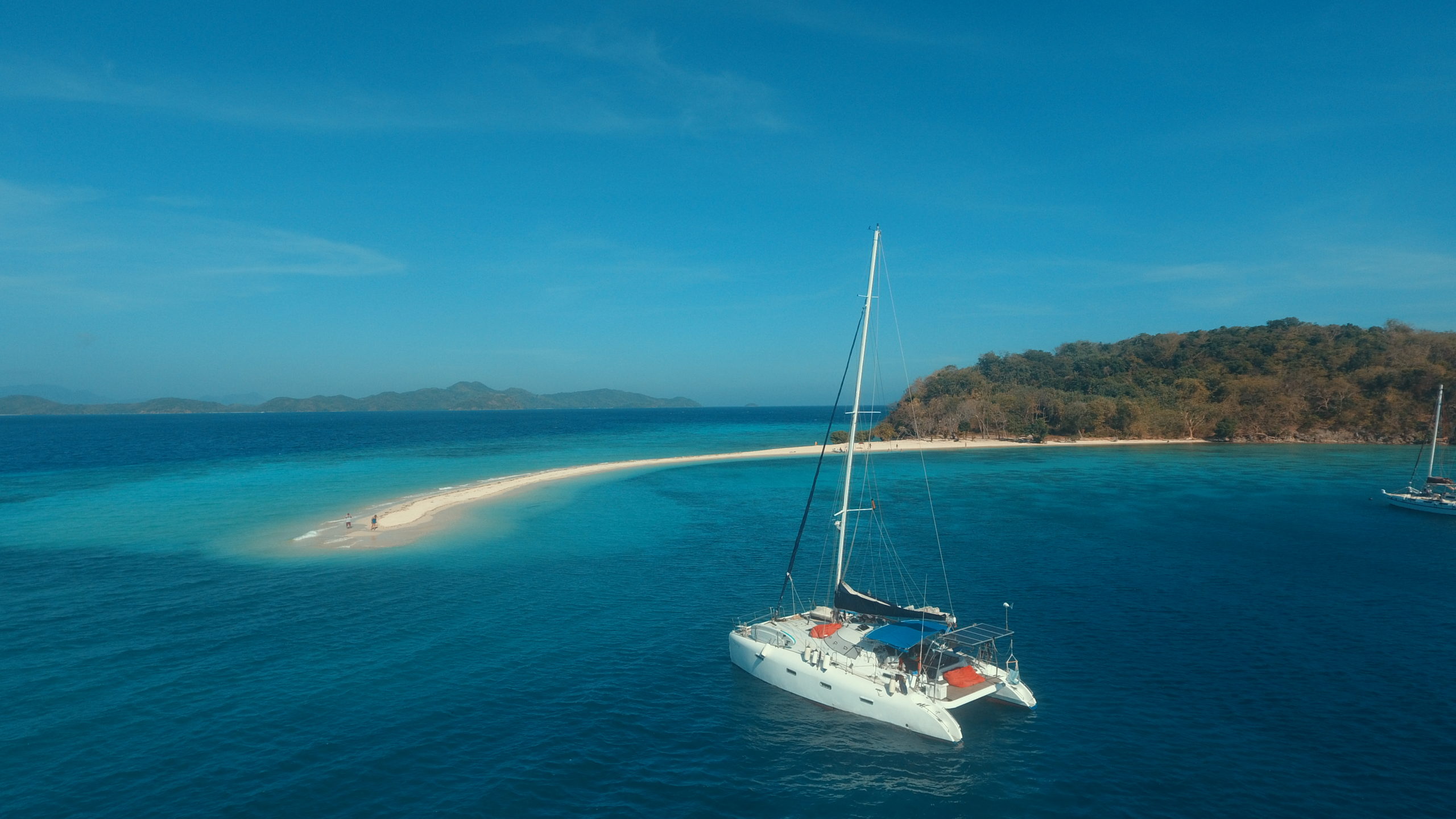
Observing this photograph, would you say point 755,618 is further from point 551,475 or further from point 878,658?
point 551,475

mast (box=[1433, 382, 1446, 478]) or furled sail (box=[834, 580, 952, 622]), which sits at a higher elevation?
mast (box=[1433, 382, 1446, 478])

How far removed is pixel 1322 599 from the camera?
30375mm

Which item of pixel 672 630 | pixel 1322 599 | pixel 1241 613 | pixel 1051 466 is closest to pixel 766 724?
pixel 672 630

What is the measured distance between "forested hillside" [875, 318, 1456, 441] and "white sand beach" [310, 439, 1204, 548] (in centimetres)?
563

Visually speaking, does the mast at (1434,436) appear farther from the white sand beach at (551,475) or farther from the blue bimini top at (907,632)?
the white sand beach at (551,475)

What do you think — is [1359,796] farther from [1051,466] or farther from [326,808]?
[1051,466]

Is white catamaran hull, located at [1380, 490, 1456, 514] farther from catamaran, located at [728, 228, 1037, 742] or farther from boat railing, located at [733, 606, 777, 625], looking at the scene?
boat railing, located at [733, 606, 777, 625]

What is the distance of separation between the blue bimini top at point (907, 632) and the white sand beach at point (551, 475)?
28.3 metres

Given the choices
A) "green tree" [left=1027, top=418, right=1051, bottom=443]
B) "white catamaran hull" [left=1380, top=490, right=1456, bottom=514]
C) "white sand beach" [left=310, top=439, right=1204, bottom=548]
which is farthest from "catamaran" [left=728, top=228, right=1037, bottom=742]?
"green tree" [left=1027, top=418, right=1051, bottom=443]

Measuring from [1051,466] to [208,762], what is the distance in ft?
283

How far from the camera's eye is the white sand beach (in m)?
47.9

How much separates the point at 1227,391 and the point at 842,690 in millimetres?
130306

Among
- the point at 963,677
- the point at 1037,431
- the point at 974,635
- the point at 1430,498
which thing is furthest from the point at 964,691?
the point at 1037,431

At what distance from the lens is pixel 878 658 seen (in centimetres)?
2198
